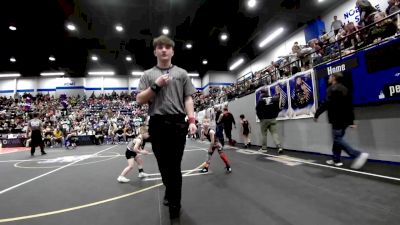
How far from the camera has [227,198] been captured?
3455mm

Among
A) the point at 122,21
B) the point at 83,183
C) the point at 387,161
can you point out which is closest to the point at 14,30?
the point at 122,21

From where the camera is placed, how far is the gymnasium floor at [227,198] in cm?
267

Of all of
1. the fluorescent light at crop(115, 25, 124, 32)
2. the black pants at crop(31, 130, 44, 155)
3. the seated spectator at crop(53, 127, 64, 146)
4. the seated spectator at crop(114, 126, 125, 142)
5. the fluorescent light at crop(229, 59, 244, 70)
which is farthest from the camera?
the fluorescent light at crop(229, 59, 244, 70)

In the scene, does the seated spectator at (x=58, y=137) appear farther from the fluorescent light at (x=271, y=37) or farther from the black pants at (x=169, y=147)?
the black pants at (x=169, y=147)

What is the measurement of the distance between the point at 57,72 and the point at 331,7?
31862 mm

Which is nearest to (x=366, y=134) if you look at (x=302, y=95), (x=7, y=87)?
(x=302, y=95)

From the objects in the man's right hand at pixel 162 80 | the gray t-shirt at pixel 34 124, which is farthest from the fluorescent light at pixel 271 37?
the man's right hand at pixel 162 80


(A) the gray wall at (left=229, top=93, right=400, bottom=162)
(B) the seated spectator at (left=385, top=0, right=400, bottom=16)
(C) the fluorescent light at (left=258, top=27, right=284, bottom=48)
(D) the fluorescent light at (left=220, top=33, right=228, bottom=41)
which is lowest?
(A) the gray wall at (left=229, top=93, right=400, bottom=162)

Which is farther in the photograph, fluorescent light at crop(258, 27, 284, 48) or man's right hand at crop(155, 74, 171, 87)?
fluorescent light at crop(258, 27, 284, 48)

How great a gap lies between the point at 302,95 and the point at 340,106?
3206 millimetres

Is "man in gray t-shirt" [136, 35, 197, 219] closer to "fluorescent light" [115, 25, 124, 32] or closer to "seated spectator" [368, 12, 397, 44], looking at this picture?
"seated spectator" [368, 12, 397, 44]

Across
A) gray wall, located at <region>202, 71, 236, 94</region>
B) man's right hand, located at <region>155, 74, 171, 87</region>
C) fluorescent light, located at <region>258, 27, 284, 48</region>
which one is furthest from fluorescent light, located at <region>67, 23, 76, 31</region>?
gray wall, located at <region>202, 71, 236, 94</region>

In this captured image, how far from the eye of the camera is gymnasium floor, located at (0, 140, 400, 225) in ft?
8.77

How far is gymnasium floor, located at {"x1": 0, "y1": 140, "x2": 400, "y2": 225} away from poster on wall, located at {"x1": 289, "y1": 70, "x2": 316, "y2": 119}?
2885 millimetres
